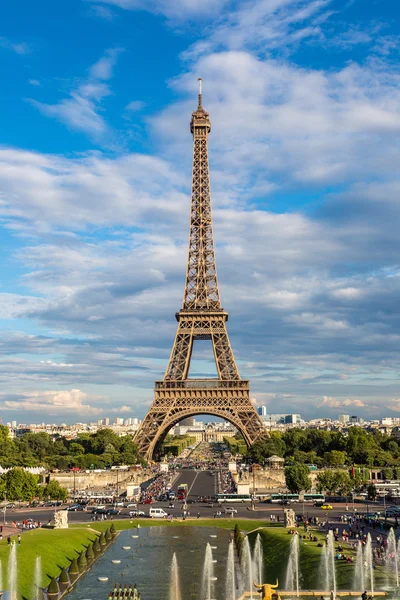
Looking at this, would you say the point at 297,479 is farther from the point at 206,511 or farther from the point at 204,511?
the point at 204,511

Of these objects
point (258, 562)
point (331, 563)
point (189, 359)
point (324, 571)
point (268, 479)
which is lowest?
point (258, 562)

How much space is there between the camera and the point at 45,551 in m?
48.7

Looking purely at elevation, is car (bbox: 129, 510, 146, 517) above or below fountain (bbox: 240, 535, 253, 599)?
above

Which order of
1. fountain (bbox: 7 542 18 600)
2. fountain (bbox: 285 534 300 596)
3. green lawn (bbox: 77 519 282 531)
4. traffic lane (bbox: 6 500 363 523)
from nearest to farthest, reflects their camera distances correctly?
fountain (bbox: 7 542 18 600)
fountain (bbox: 285 534 300 596)
green lawn (bbox: 77 519 282 531)
traffic lane (bbox: 6 500 363 523)

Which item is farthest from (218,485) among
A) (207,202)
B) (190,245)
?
(207,202)

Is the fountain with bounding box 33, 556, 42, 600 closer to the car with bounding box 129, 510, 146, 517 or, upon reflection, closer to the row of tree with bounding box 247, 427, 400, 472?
the car with bounding box 129, 510, 146, 517

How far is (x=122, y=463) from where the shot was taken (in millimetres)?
114312

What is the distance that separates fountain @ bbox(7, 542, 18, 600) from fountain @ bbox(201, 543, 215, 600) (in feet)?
37.6

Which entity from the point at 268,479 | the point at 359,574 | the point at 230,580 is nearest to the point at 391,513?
the point at 359,574

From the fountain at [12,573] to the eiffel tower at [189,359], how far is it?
6310 cm

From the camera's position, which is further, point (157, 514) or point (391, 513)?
point (157, 514)

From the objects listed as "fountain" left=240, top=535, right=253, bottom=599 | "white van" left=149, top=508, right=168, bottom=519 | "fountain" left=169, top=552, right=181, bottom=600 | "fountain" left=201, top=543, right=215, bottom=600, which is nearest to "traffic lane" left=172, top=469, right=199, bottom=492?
"white van" left=149, top=508, right=168, bottom=519

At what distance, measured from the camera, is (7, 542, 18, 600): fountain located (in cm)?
3888

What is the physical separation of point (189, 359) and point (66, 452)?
145 ft
